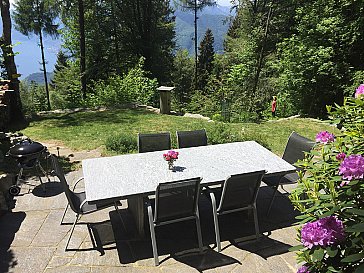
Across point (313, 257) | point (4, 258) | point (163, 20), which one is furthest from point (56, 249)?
point (163, 20)

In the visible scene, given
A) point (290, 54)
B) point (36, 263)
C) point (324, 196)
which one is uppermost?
point (290, 54)

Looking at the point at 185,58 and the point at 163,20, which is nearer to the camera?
the point at 163,20

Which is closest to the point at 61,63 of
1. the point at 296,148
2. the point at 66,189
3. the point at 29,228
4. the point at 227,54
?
the point at 227,54

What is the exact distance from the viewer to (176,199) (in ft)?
9.38

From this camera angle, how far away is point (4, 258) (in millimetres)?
2896

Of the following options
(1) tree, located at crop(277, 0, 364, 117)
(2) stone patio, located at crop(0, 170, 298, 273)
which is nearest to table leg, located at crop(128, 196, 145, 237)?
(2) stone patio, located at crop(0, 170, 298, 273)

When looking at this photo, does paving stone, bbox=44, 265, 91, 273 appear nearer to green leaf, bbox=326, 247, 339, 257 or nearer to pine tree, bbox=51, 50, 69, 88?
green leaf, bbox=326, 247, 339, 257

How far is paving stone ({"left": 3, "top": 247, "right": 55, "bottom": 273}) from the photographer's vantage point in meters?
2.76

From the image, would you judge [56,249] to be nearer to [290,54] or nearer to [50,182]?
[50,182]

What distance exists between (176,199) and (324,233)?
174 cm

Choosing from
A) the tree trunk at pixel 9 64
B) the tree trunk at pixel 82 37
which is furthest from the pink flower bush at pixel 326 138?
the tree trunk at pixel 82 37

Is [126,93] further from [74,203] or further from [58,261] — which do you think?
[58,261]

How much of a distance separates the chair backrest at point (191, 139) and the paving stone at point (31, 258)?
212 centimetres

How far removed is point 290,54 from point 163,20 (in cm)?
1033
